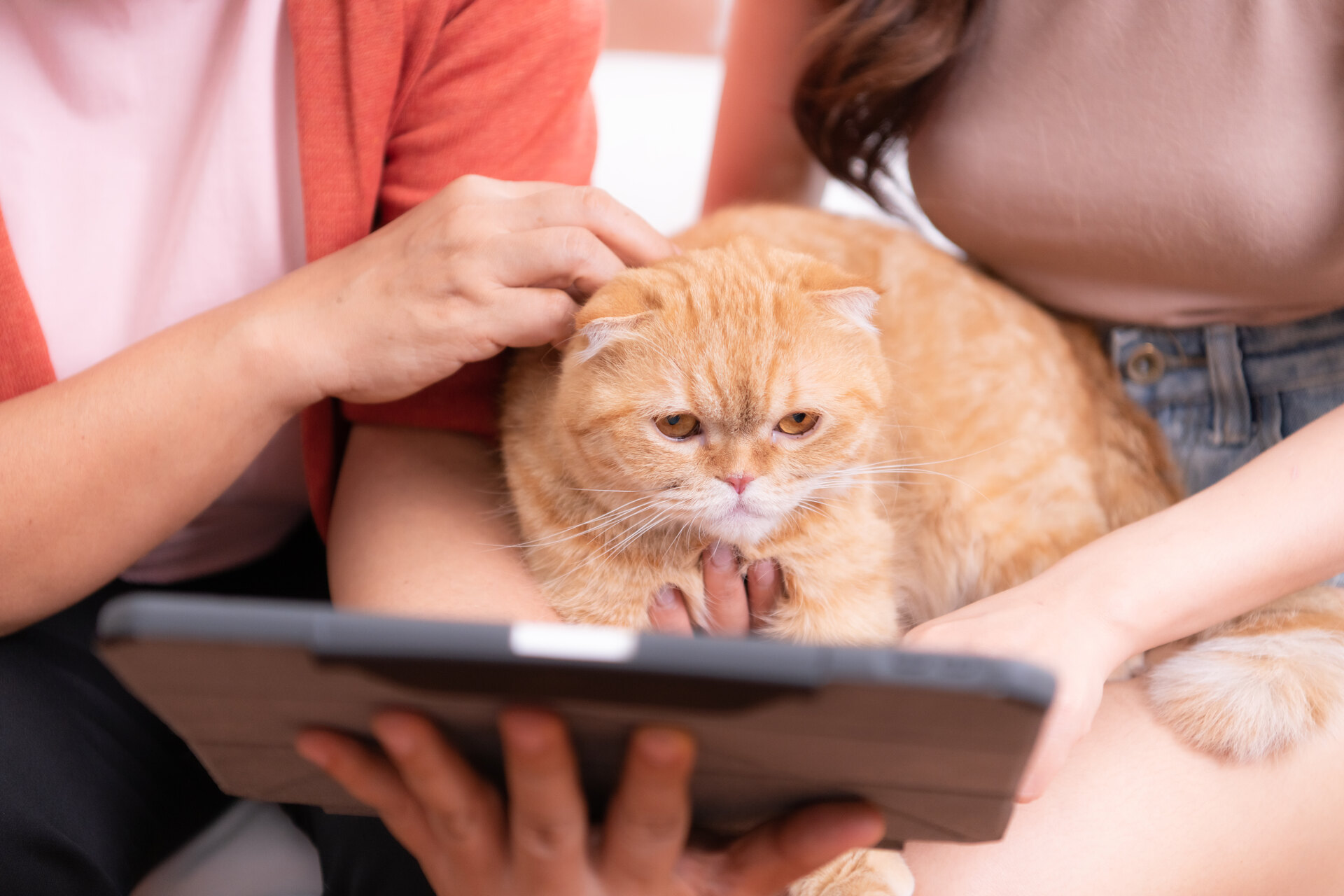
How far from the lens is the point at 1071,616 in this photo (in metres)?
0.96

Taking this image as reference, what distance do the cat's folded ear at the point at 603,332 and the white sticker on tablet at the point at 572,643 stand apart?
483 mm

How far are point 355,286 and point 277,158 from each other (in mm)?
300

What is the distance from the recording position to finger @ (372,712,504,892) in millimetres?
672

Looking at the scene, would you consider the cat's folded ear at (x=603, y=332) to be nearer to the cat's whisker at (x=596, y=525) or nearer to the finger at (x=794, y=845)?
the cat's whisker at (x=596, y=525)

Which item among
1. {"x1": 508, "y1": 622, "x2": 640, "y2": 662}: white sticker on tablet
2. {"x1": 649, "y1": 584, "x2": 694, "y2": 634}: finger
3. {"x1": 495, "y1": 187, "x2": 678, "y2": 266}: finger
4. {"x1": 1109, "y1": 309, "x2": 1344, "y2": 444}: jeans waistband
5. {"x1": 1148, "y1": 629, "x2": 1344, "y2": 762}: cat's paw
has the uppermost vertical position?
{"x1": 495, "y1": 187, "x2": 678, "y2": 266}: finger

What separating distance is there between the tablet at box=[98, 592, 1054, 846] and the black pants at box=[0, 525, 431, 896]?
516 mm

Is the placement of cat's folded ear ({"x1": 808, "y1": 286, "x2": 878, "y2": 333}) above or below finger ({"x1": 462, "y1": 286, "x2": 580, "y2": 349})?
above

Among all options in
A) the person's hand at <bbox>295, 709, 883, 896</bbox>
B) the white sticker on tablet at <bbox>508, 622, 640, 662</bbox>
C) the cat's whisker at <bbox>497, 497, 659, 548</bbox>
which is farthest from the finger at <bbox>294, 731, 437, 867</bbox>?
the cat's whisker at <bbox>497, 497, 659, 548</bbox>

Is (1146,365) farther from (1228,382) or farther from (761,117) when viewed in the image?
(761,117)

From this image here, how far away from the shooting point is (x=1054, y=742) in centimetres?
89

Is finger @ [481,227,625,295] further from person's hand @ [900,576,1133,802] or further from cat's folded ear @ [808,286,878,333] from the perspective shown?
person's hand @ [900,576,1133,802]

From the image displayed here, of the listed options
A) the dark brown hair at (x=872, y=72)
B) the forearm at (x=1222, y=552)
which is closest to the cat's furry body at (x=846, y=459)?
the forearm at (x=1222, y=552)

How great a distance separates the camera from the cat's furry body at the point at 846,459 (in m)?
1.04

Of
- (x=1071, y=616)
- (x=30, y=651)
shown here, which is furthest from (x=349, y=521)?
(x=1071, y=616)
